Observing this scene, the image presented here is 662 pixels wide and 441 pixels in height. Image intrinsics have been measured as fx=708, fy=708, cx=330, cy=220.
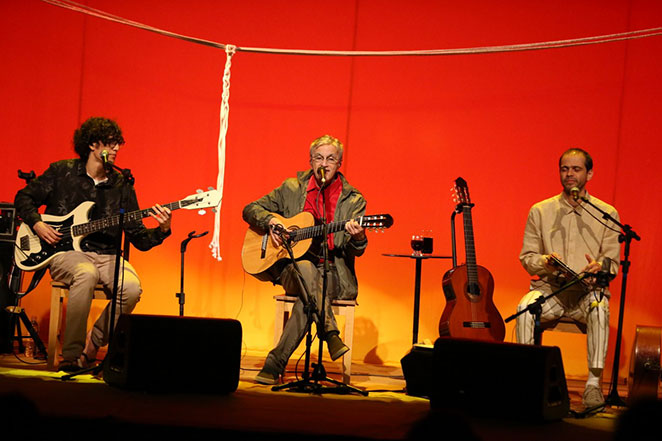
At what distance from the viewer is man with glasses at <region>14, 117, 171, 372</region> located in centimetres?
414

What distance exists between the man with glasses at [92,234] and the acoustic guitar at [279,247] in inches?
21.1

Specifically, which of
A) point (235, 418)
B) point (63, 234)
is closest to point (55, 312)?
point (63, 234)

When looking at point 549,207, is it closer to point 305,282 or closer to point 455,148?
point 455,148

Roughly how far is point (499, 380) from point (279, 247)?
185cm

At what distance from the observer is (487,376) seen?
109 inches

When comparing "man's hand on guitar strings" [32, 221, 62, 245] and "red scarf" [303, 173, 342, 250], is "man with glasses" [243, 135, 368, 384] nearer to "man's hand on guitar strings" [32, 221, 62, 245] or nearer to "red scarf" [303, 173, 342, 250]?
"red scarf" [303, 173, 342, 250]

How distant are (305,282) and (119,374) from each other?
1352 mm

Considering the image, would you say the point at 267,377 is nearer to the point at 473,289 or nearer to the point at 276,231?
the point at 276,231

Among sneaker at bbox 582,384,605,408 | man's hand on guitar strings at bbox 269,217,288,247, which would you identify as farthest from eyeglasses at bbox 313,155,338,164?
sneaker at bbox 582,384,605,408

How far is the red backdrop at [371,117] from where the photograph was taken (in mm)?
5129

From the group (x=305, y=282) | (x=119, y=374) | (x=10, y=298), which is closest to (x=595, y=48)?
(x=305, y=282)

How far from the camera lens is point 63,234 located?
429cm

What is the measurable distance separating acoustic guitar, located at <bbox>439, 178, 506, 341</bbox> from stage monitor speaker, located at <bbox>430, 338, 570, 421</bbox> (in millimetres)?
1227

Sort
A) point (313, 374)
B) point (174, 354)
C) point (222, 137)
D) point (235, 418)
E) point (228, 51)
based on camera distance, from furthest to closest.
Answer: point (222, 137)
point (228, 51)
point (313, 374)
point (174, 354)
point (235, 418)
